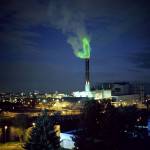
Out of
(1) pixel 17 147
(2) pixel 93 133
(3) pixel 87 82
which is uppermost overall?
(3) pixel 87 82

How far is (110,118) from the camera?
2958 centimetres

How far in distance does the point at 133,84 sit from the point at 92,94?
4834 cm

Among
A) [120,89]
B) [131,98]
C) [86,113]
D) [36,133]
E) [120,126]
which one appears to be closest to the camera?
[36,133]

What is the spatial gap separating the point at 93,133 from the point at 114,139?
2.76 metres

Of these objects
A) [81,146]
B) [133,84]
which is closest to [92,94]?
[133,84]

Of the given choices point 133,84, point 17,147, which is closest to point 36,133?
point 17,147

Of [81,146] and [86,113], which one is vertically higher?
[86,113]

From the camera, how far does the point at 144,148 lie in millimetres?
26672

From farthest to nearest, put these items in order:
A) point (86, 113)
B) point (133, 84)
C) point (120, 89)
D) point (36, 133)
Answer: point (133, 84), point (120, 89), point (86, 113), point (36, 133)

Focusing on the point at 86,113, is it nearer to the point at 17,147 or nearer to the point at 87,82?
the point at 17,147

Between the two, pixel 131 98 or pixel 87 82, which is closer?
pixel 87 82

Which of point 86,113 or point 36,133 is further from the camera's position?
point 86,113

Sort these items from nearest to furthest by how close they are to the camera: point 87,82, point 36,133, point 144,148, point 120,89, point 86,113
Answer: point 36,133 → point 144,148 → point 86,113 → point 87,82 → point 120,89

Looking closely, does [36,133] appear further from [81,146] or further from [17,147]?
[17,147]
